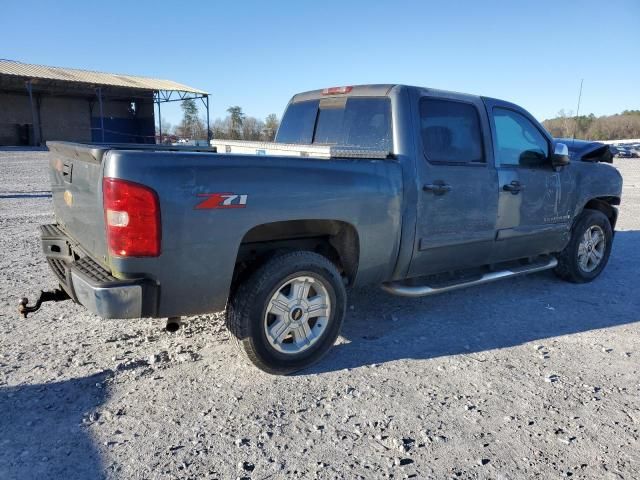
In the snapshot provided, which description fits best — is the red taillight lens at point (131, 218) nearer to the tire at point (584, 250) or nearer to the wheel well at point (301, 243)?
the wheel well at point (301, 243)

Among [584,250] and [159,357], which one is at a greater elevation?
[584,250]

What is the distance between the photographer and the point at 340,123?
4.54 meters

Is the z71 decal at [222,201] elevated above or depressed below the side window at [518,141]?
below

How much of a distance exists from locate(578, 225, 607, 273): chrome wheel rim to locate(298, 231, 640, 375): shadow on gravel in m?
0.23

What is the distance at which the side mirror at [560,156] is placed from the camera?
16.0 feet

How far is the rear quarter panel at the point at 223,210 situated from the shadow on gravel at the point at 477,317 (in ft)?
2.72

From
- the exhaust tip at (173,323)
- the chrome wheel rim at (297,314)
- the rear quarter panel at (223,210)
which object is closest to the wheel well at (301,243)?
the rear quarter panel at (223,210)

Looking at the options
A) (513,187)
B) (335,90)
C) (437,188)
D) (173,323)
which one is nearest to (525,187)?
(513,187)

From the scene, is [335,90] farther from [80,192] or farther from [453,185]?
[80,192]

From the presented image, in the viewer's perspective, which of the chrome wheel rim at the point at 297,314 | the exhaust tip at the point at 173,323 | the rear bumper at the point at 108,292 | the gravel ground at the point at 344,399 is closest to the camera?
the gravel ground at the point at 344,399

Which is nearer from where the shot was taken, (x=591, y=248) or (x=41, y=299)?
(x=41, y=299)

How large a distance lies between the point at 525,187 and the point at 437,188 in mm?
1306

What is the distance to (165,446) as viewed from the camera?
8.52 feet

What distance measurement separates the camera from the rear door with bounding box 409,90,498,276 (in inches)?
156
